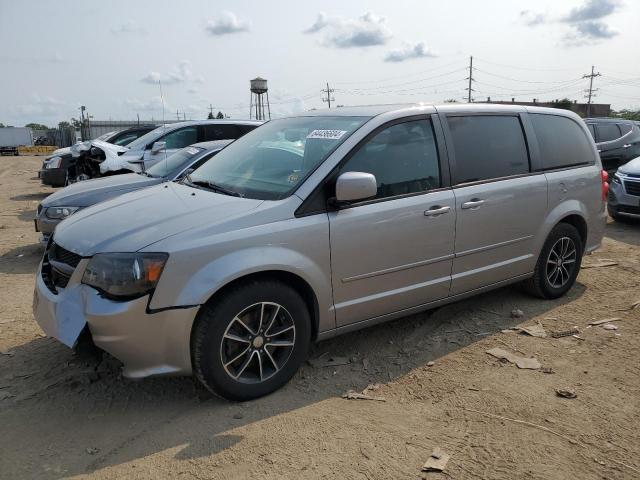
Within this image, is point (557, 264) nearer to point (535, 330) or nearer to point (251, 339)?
point (535, 330)

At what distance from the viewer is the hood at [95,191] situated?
21.4 feet

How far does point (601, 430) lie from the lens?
3053mm

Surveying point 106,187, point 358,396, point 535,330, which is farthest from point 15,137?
point 358,396

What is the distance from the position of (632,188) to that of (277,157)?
708 centimetres

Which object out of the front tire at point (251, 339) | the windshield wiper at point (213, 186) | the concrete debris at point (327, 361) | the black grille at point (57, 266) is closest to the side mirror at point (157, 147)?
the windshield wiper at point (213, 186)

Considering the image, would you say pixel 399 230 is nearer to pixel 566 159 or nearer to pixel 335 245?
pixel 335 245

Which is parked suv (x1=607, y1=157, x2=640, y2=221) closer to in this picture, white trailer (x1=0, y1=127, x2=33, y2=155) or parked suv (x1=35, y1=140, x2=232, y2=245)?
parked suv (x1=35, y1=140, x2=232, y2=245)

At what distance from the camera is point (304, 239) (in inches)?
133

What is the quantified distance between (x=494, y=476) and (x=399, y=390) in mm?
961

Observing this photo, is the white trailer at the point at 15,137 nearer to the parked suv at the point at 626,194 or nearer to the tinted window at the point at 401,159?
the parked suv at the point at 626,194

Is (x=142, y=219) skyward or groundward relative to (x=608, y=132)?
Result: groundward

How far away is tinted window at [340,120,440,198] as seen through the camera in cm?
377

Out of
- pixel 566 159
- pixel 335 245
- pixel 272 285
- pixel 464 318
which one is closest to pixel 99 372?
pixel 272 285

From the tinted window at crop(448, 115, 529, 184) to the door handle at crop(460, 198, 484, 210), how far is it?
168 millimetres
